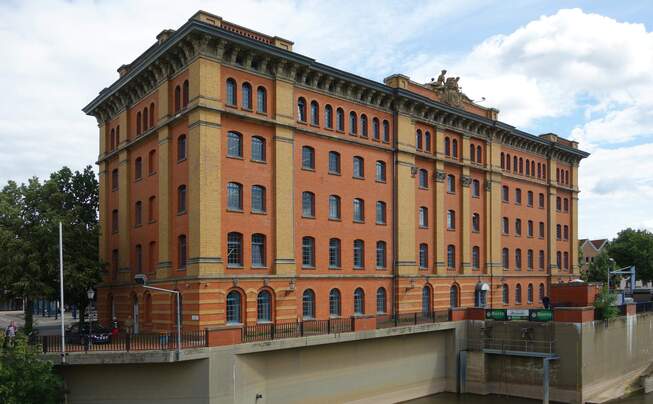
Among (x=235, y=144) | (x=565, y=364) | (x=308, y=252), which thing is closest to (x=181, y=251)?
(x=235, y=144)

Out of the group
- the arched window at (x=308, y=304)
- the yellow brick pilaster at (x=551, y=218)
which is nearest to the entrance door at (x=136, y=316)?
the arched window at (x=308, y=304)

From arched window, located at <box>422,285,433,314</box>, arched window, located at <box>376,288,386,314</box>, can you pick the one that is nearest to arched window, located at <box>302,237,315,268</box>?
arched window, located at <box>376,288,386,314</box>

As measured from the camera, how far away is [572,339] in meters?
35.1

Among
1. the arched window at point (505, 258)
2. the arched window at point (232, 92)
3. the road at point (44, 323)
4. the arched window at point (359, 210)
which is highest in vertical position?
the arched window at point (232, 92)

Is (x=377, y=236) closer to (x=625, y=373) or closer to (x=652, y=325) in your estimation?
(x=625, y=373)

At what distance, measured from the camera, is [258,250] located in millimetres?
31844

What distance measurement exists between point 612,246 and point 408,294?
5341 centimetres

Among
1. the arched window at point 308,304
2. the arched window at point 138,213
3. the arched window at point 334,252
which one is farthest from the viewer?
the arched window at point 334,252

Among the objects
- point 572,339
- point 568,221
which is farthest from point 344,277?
point 568,221

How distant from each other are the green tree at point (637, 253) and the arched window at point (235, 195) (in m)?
65.1

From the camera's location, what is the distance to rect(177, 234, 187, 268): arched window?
3089 cm

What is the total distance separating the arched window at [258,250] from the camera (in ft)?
104

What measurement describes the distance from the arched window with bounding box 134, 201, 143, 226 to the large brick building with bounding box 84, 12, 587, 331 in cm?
10

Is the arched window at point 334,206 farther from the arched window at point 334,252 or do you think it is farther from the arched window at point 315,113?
the arched window at point 315,113
